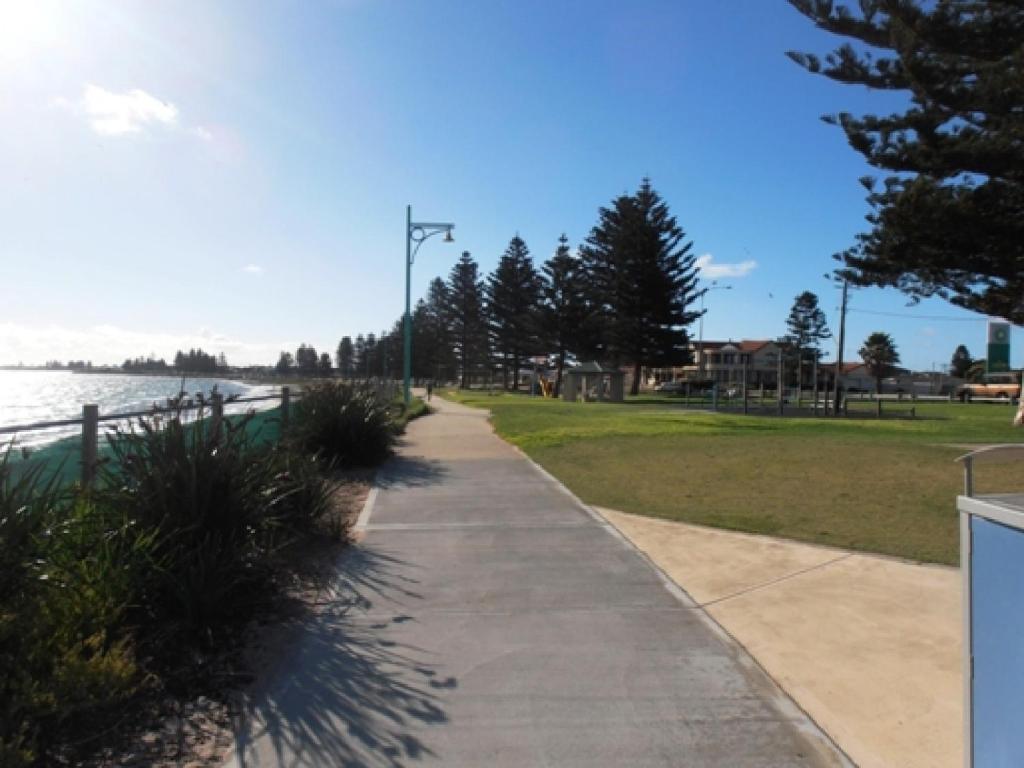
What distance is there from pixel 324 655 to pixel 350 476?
7.25 metres

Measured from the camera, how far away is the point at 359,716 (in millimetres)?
3607

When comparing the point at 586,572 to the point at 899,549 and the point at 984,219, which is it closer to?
the point at 899,549

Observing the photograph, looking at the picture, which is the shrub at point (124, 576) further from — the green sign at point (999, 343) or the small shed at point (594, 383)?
the small shed at point (594, 383)

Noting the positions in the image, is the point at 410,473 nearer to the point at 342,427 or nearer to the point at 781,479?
the point at 342,427

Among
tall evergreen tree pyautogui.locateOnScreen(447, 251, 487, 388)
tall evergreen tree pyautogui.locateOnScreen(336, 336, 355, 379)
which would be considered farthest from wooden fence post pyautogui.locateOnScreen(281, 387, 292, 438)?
tall evergreen tree pyautogui.locateOnScreen(336, 336, 355, 379)

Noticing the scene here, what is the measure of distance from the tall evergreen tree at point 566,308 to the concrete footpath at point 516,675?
54.8 metres

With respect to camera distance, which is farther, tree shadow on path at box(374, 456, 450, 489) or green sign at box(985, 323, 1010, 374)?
green sign at box(985, 323, 1010, 374)

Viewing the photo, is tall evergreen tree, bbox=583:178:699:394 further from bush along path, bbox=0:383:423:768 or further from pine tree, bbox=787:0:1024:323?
bush along path, bbox=0:383:423:768

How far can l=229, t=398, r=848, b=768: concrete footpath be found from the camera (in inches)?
131

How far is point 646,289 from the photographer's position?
56.1m

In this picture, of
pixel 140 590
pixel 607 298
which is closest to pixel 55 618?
pixel 140 590

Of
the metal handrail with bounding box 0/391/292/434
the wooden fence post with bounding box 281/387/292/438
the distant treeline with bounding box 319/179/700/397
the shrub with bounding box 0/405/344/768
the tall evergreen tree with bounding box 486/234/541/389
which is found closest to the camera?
the shrub with bounding box 0/405/344/768

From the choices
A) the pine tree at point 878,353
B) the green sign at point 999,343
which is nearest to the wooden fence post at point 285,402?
the green sign at point 999,343

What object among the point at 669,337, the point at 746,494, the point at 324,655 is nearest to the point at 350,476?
the point at 746,494
